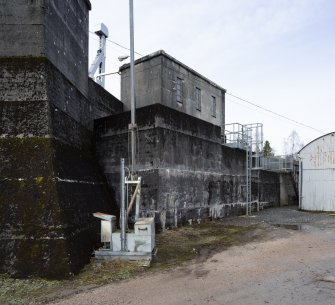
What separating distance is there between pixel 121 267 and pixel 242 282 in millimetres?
2535

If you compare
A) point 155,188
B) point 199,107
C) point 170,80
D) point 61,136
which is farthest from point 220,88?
point 61,136

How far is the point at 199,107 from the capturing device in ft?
66.8

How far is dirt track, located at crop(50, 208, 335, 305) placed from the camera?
211 inches

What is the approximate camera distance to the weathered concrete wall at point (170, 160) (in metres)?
11.4

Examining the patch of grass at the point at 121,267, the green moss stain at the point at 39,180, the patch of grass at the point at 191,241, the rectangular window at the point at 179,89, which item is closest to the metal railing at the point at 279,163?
the rectangular window at the point at 179,89

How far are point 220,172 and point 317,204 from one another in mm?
7505

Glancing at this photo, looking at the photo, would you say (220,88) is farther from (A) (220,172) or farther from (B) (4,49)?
(B) (4,49)

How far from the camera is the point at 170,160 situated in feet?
39.3

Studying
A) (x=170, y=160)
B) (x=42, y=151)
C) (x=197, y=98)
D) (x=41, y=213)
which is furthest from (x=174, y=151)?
(x=197, y=98)

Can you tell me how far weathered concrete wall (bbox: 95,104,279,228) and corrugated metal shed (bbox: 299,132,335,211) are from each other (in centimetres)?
712

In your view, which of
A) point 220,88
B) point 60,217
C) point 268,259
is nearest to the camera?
point 60,217

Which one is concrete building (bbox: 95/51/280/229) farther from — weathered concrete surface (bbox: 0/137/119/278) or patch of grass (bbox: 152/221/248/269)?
weathered concrete surface (bbox: 0/137/119/278)

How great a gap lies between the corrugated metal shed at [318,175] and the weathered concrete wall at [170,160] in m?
7.12

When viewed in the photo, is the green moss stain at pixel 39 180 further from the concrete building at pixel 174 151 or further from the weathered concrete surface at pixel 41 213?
the concrete building at pixel 174 151
